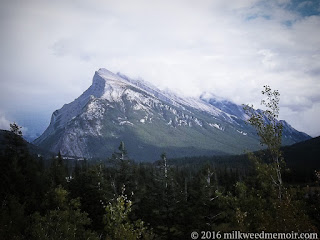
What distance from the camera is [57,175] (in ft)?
168

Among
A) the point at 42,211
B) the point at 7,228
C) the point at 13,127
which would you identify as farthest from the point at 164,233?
the point at 13,127

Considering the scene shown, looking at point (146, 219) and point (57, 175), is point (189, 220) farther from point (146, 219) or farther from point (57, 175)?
point (57, 175)

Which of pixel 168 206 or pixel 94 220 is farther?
pixel 94 220

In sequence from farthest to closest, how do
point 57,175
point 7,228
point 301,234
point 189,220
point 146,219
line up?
point 57,175 → point 146,219 → point 189,220 → point 7,228 → point 301,234

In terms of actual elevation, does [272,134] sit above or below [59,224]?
above

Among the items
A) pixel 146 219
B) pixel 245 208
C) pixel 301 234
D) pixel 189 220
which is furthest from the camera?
pixel 146 219

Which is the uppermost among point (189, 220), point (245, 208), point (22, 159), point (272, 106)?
point (272, 106)

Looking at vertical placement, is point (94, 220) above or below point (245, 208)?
below

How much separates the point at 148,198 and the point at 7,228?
24896mm

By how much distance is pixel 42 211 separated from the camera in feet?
134

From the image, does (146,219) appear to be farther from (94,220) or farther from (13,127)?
(13,127)

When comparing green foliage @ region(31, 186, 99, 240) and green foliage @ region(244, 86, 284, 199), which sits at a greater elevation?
green foliage @ region(244, 86, 284, 199)

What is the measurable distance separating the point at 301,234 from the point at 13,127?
42.4 m

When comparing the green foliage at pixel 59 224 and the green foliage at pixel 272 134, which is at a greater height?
the green foliage at pixel 272 134
